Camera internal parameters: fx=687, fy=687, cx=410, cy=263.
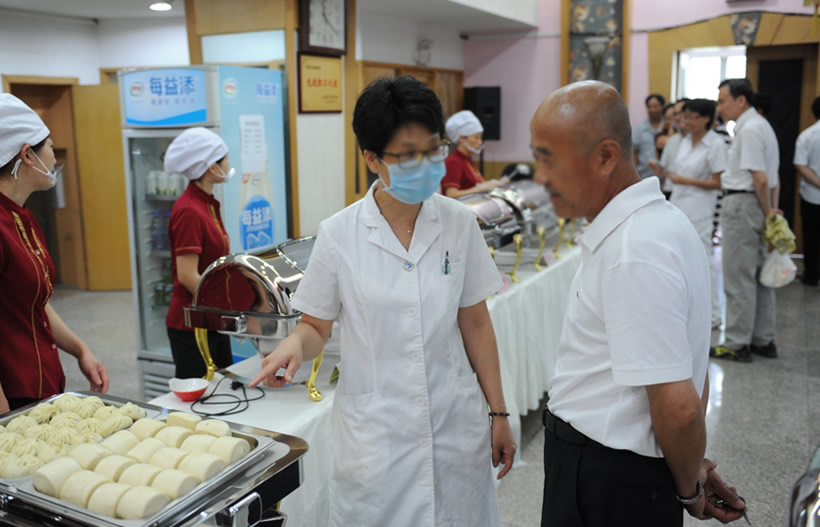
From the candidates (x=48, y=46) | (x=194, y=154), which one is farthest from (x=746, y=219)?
(x=48, y=46)

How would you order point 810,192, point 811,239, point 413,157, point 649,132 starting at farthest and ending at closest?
point 649,132
point 811,239
point 810,192
point 413,157

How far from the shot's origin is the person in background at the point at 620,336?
43.8 inches

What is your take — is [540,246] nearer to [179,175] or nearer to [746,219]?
[746,219]

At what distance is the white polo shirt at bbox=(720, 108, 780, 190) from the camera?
154 inches

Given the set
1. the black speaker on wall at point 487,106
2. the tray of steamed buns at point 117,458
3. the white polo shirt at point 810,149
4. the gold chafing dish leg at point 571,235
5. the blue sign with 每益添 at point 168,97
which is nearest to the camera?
the tray of steamed buns at point 117,458

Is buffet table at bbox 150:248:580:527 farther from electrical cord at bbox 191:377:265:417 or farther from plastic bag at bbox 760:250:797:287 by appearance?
plastic bag at bbox 760:250:797:287

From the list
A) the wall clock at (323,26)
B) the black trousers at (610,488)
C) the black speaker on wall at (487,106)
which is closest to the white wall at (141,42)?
the wall clock at (323,26)

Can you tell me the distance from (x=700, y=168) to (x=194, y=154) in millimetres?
3281

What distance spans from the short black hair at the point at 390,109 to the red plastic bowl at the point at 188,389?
877 mm

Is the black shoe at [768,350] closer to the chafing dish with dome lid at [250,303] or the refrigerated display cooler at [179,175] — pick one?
the refrigerated display cooler at [179,175]

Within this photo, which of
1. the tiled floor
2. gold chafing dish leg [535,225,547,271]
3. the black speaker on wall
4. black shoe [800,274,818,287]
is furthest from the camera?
the black speaker on wall

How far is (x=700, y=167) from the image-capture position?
4.45 metres

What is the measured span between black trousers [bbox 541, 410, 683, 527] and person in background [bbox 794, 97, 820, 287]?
5079 millimetres

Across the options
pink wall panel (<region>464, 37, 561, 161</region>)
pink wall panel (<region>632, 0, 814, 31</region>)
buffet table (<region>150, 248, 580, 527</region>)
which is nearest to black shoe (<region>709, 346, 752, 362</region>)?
buffet table (<region>150, 248, 580, 527</region>)
